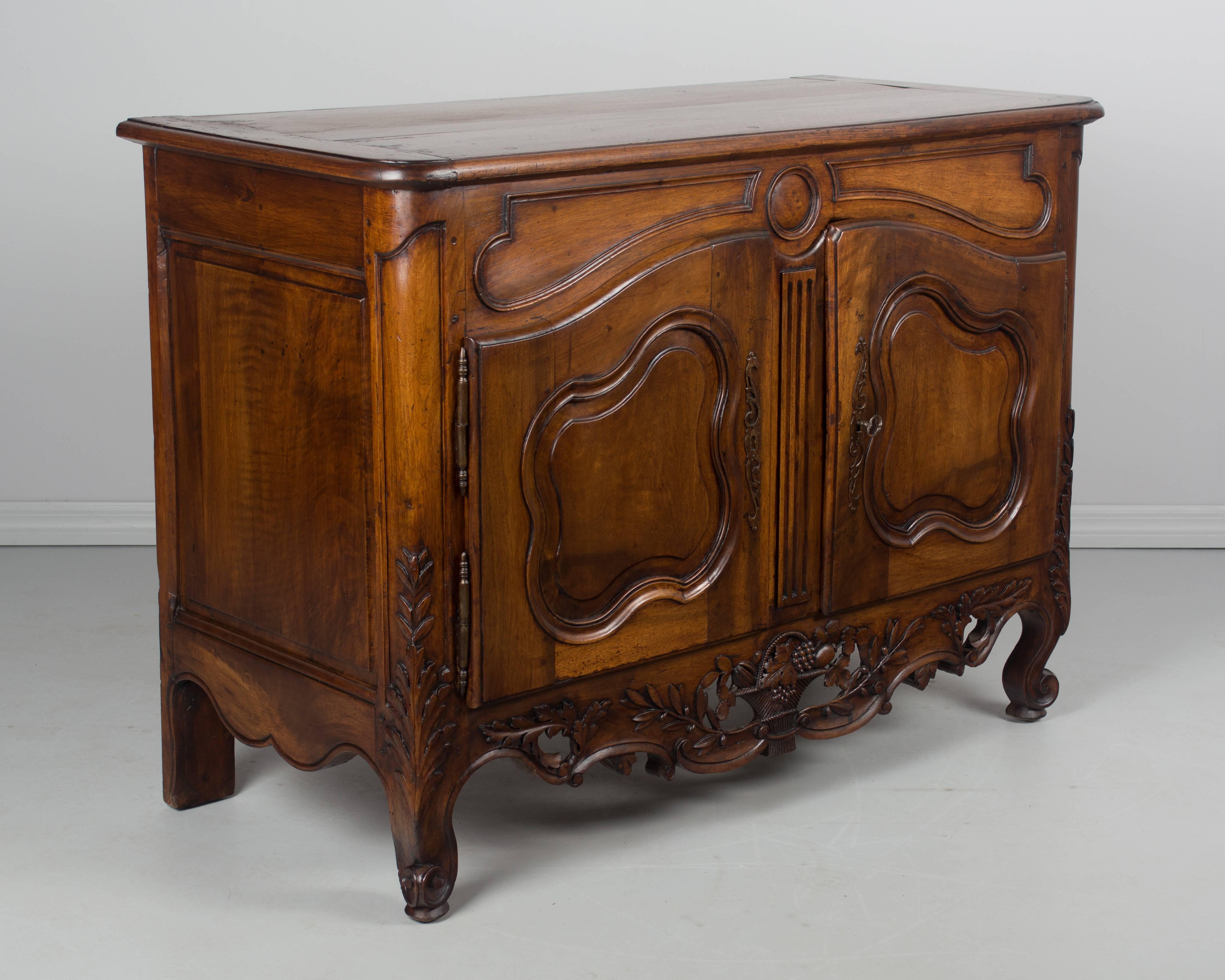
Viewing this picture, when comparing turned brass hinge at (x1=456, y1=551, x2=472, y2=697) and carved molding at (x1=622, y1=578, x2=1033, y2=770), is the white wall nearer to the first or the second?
carved molding at (x1=622, y1=578, x2=1033, y2=770)

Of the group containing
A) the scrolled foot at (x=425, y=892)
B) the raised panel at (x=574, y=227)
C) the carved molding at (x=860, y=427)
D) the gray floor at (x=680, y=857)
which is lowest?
the gray floor at (x=680, y=857)

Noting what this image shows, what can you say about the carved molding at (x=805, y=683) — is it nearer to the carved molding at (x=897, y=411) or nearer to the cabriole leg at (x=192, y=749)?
the carved molding at (x=897, y=411)

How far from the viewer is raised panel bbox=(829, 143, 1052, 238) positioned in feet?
8.51

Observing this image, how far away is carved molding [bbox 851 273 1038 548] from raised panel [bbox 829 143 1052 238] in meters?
0.13

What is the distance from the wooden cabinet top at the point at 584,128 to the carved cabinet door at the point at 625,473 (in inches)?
6.9

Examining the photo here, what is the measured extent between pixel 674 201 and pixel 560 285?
226mm

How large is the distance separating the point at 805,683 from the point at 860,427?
1.41 feet

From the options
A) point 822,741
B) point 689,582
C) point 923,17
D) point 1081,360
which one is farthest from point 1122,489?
point 689,582

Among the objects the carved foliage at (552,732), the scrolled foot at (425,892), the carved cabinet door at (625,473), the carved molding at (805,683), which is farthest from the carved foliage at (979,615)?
the scrolled foot at (425,892)

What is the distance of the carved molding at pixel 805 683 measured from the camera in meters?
2.59

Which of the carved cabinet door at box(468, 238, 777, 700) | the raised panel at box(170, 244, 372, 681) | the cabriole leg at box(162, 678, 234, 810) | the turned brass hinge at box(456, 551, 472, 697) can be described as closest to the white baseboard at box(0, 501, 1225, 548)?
the cabriole leg at box(162, 678, 234, 810)

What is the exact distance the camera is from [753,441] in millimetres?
2535

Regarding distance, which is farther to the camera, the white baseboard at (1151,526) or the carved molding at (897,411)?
the white baseboard at (1151,526)

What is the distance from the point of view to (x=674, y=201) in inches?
93.3
